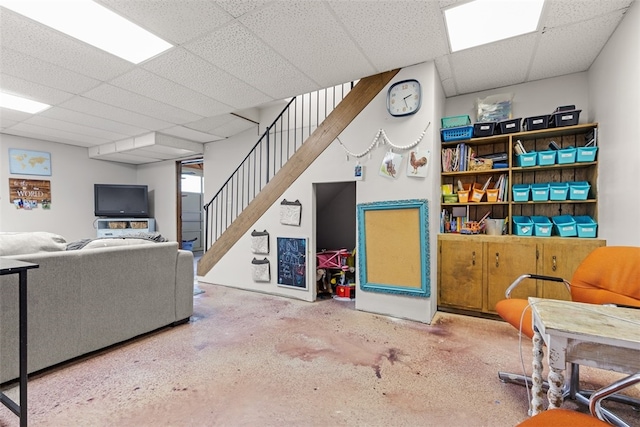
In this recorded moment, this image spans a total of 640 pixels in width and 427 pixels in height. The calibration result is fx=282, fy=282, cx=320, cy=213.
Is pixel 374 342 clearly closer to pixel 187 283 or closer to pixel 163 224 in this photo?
pixel 187 283

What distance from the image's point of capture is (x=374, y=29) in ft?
7.67

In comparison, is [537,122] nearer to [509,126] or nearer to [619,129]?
[509,126]

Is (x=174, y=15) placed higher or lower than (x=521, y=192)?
higher

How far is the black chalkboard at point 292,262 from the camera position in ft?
12.3

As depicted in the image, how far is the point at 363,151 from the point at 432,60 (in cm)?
114

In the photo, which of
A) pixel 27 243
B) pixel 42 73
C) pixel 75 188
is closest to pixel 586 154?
pixel 27 243

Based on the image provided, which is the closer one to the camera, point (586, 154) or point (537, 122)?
point (586, 154)

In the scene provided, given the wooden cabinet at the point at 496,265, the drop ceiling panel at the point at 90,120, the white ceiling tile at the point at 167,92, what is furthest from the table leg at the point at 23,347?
the drop ceiling panel at the point at 90,120

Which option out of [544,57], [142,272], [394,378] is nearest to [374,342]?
[394,378]

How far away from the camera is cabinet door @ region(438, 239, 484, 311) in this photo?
3074mm

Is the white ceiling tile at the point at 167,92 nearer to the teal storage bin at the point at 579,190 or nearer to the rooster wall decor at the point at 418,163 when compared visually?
the rooster wall decor at the point at 418,163

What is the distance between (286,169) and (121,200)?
4.56 meters

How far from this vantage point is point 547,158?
2.91 metres

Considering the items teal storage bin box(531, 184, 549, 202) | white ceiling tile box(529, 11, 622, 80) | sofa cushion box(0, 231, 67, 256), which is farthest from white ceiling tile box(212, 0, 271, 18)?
teal storage bin box(531, 184, 549, 202)
